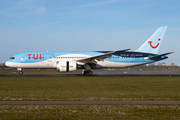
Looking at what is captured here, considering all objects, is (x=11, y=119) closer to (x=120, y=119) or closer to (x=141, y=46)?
(x=120, y=119)

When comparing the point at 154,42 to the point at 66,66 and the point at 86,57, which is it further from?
the point at 66,66

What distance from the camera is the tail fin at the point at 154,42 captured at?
114ft

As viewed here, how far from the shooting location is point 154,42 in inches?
1385

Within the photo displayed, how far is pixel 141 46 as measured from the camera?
116 ft

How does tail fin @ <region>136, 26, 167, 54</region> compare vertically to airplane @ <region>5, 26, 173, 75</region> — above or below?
above

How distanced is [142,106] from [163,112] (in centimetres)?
115

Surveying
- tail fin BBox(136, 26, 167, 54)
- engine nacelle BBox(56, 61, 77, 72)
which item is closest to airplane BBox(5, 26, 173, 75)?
tail fin BBox(136, 26, 167, 54)

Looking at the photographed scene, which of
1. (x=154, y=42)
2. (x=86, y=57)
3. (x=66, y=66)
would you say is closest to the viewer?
(x=66, y=66)

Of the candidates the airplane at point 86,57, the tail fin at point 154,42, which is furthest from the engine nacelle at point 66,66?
the tail fin at point 154,42

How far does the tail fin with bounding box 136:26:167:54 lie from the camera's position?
34.9 m

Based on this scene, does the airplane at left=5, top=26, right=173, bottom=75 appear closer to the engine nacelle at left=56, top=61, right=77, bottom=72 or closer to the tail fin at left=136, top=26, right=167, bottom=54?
the tail fin at left=136, top=26, right=167, bottom=54

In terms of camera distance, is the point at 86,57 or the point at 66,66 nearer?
the point at 66,66

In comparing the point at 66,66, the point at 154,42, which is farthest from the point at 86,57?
the point at 154,42

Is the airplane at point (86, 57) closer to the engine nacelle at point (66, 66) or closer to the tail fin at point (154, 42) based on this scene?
the tail fin at point (154, 42)
